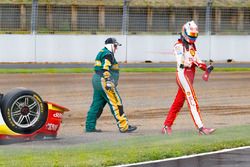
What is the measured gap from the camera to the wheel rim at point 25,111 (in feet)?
36.6

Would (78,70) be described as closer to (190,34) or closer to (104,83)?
(104,83)

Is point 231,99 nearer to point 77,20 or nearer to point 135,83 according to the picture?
point 135,83

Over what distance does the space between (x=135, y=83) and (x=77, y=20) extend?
975 centimetres

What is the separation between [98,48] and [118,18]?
1740mm

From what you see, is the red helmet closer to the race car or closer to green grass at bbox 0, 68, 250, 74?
Answer: the race car

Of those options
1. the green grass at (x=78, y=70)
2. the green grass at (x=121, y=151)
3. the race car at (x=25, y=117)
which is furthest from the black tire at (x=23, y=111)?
the green grass at (x=78, y=70)

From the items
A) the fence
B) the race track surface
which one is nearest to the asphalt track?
the fence

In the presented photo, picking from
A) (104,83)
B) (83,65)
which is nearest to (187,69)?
(104,83)

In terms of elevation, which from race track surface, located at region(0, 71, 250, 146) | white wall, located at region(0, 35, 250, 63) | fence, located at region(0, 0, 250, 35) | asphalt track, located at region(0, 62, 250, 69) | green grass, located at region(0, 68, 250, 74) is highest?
fence, located at region(0, 0, 250, 35)

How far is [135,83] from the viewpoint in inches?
859

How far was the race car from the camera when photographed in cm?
1102

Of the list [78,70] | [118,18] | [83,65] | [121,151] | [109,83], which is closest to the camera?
[121,151]

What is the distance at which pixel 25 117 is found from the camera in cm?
1123

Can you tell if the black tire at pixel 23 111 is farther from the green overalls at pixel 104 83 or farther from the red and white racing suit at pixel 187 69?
the red and white racing suit at pixel 187 69
